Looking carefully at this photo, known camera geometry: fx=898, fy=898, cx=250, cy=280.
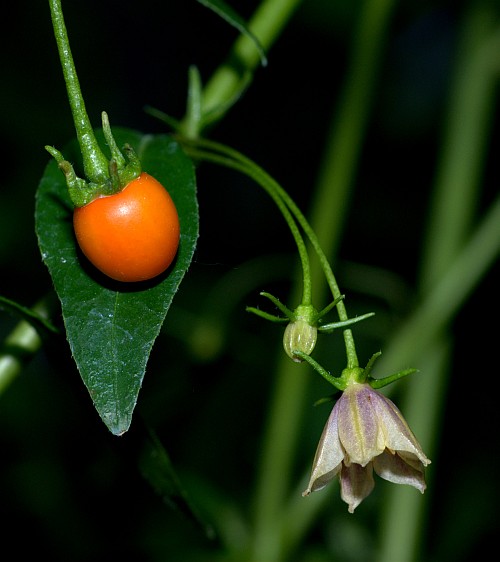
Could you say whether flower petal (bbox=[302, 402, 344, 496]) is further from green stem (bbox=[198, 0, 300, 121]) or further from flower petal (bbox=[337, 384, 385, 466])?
green stem (bbox=[198, 0, 300, 121])

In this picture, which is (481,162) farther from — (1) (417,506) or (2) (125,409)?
(2) (125,409)

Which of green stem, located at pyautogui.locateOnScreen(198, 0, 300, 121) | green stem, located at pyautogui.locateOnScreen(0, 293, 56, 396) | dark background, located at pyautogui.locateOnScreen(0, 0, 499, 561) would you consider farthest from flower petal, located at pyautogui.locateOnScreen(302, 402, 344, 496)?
dark background, located at pyautogui.locateOnScreen(0, 0, 499, 561)

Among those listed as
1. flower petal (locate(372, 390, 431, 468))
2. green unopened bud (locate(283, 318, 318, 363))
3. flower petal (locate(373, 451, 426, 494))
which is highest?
green unopened bud (locate(283, 318, 318, 363))

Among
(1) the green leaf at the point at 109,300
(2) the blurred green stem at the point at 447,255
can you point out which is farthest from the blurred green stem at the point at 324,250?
(1) the green leaf at the point at 109,300

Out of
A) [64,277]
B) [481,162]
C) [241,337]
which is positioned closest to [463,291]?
[481,162]

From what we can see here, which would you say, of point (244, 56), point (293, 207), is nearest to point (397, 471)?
point (293, 207)

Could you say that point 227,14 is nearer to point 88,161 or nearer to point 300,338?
point 88,161

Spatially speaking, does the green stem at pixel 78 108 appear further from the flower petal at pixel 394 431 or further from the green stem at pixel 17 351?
the flower petal at pixel 394 431
